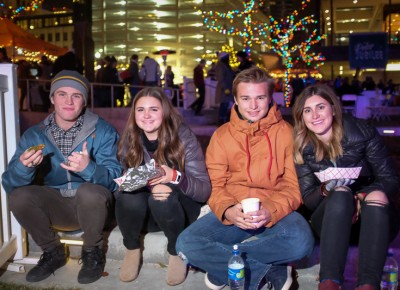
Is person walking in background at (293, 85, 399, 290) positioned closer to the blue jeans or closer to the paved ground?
the blue jeans

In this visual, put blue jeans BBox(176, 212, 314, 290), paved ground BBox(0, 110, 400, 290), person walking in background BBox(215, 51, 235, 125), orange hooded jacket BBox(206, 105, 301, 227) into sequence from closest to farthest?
blue jeans BBox(176, 212, 314, 290) < orange hooded jacket BBox(206, 105, 301, 227) < paved ground BBox(0, 110, 400, 290) < person walking in background BBox(215, 51, 235, 125)

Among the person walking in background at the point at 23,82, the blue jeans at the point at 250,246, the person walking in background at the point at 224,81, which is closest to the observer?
the blue jeans at the point at 250,246

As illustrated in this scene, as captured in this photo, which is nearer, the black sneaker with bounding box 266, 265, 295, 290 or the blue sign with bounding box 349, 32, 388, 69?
the black sneaker with bounding box 266, 265, 295, 290

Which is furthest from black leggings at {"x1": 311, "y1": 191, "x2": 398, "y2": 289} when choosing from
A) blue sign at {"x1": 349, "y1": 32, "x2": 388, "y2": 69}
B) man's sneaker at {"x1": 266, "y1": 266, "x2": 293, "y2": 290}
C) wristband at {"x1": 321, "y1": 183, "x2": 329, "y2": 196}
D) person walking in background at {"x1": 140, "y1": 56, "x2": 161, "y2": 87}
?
blue sign at {"x1": 349, "y1": 32, "x2": 388, "y2": 69}

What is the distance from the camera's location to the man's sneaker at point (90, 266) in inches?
134

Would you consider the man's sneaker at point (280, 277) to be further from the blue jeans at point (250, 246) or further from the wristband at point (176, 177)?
the wristband at point (176, 177)

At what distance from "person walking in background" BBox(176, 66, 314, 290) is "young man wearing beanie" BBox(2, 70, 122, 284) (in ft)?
2.33

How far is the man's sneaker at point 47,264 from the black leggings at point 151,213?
574 mm

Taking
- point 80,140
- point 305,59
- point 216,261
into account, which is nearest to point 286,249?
point 216,261

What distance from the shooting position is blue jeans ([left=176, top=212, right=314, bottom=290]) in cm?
294

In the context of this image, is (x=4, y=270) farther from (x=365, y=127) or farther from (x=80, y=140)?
(x=365, y=127)

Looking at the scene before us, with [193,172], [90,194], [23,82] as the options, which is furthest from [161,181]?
[23,82]

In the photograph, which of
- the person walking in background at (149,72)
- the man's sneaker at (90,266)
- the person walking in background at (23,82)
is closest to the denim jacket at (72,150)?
the man's sneaker at (90,266)

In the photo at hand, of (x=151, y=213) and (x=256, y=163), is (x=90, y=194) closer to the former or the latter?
(x=151, y=213)
